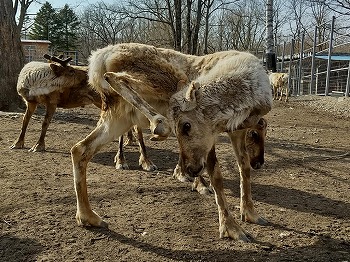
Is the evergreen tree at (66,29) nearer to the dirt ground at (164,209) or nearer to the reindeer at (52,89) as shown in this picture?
the reindeer at (52,89)

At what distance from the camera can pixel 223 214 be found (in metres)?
4.00

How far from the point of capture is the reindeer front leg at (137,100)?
3.53m

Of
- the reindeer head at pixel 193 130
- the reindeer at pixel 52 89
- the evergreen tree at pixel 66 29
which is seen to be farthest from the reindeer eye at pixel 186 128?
the evergreen tree at pixel 66 29

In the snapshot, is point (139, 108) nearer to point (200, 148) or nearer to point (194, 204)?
point (200, 148)

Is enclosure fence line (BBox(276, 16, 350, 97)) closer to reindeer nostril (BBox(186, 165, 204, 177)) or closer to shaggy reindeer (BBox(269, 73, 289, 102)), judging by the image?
shaggy reindeer (BBox(269, 73, 289, 102))

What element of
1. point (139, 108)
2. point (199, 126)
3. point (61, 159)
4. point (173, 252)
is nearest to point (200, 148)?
point (199, 126)

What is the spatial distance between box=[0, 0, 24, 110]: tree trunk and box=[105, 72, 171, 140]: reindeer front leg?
345 inches

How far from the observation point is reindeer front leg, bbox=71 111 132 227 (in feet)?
13.4

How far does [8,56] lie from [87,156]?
28.7ft

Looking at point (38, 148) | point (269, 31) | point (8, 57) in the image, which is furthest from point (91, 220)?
point (269, 31)

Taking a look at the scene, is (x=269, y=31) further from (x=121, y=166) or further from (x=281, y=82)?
(x=121, y=166)

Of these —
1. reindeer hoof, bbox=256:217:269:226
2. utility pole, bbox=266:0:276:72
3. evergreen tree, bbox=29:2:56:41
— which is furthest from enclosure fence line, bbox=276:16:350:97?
evergreen tree, bbox=29:2:56:41

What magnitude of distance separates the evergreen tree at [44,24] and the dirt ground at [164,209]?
48.5m

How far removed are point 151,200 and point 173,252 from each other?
4.64 feet
